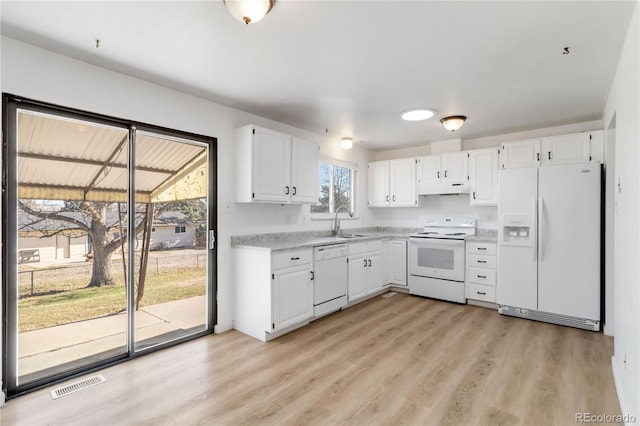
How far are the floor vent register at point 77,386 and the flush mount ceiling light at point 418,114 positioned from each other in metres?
3.79

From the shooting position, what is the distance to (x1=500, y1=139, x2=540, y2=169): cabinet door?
406 centimetres

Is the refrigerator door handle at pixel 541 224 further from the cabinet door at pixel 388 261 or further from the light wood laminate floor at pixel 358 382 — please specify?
the cabinet door at pixel 388 261

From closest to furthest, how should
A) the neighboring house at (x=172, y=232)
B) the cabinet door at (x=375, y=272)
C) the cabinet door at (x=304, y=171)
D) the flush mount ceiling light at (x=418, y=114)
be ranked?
the neighboring house at (x=172, y=232) < the flush mount ceiling light at (x=418, y=114) < the cabinet door at (x=304, y=171) < the cabinet door at (x=375, y=272)

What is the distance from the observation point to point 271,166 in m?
3.59

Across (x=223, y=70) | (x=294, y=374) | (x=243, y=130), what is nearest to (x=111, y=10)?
(x=223, y=70)

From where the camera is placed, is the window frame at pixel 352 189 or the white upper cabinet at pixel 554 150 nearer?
the white upper cabinet at pixel 554 150

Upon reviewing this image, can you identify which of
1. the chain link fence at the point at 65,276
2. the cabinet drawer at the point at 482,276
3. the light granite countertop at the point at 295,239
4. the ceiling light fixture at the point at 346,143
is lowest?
the cabinet drawer at the point at 482,276

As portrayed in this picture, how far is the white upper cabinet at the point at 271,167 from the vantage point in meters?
3.44

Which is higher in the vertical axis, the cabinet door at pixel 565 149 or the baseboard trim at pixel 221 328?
the cabinet door at pixel 565 149

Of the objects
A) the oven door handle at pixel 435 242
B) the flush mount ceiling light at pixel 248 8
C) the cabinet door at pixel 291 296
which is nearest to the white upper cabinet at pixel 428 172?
the oven door handle at pixel 435 242

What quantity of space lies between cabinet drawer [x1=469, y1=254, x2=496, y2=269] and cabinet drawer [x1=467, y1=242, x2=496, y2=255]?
0.18 feet

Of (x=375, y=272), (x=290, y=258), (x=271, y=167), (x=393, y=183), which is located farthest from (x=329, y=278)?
(x=393, y=183)

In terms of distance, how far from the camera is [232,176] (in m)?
3.57

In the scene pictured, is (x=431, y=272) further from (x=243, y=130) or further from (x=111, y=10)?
(x=111, y=10)
